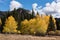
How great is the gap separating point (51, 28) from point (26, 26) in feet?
67.0

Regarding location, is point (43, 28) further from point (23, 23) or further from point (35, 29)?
point (23, 23)

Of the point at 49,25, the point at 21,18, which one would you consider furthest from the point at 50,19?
the point at 21,18

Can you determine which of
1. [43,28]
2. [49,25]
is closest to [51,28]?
[49,25]

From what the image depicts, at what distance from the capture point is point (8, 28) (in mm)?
110625

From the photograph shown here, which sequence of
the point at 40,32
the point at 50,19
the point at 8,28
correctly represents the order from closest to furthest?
1. the point at 40,32
2. the point at 8,28
3. the point at 50,19

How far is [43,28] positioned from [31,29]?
612cm

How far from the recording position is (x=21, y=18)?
Result: 427ft

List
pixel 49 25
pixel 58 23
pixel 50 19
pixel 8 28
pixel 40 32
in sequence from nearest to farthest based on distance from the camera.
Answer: pixel 40 32
pixel 8 28
pixel 49 25
pixel 50 19
pixel 58 23

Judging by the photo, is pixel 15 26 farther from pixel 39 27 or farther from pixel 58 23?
pixel 58 23

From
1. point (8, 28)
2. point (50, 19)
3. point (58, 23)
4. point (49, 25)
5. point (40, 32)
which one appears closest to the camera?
point (40, 32)

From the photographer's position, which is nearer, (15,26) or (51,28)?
(15,26)

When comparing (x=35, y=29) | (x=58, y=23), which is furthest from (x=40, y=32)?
(x=58, y=23)

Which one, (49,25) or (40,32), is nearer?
(40,32)

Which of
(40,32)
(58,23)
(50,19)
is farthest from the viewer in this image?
(58,23)
